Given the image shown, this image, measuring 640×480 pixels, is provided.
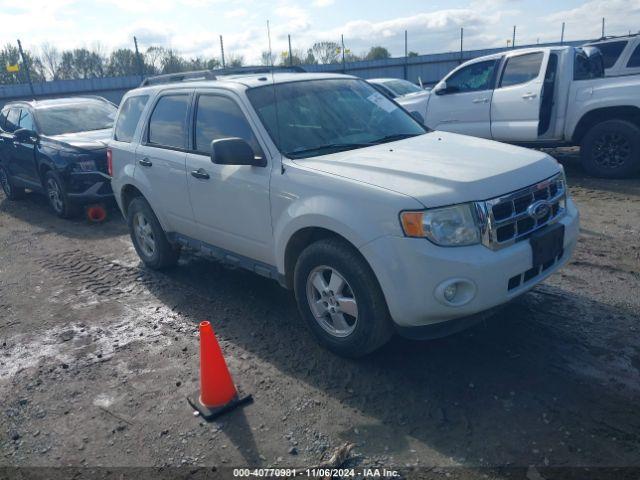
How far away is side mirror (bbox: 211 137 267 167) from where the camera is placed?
3787 millimetres

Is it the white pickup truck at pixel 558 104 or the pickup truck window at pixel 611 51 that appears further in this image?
the pickup truck window at pixel 611 51

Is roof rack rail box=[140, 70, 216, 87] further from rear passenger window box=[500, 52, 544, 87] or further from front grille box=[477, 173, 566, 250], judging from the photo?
rear passenger window box=[500, 52, 544, 87]

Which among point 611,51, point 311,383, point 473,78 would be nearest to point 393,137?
point 311,383

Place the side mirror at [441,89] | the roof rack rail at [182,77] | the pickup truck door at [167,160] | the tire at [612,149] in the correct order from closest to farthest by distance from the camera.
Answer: the pickup truck door at [167,160] < the roof rack rail at [182,77] < the tire at [612,149] < the side mirror at [441,89]

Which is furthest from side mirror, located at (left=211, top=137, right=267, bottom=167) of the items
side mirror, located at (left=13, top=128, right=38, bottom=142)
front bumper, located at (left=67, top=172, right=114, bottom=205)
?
side mirror, located at (left=13, top=128, right=38, bottom=142)

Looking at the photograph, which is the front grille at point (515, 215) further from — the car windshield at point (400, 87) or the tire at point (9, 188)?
the car windshield at point (400, 87)

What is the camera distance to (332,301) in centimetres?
362

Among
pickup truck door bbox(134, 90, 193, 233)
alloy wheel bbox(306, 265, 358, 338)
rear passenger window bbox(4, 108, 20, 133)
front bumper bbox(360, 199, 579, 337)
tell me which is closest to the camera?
front bumper bbox(360, 199, 579, 337)

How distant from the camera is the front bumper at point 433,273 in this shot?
3.04m

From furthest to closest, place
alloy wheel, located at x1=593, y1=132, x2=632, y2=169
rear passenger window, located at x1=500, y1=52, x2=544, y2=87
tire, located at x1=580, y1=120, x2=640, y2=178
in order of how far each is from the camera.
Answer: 1. rear passenger window, located at x1=500, y1=52, x2=544, y2=87
2. alloy wheel, located at x1=593, y1=132, x2=632, y2=169
3. tire, located at x1=580, y1=120, x2=640, y2=178

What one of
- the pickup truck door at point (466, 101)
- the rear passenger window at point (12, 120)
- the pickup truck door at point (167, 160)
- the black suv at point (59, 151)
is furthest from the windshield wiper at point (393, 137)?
the rear passenger window at point (12, 120)

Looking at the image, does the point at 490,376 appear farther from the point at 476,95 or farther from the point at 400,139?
the point at 476,95

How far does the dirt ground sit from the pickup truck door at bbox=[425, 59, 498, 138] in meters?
4.35

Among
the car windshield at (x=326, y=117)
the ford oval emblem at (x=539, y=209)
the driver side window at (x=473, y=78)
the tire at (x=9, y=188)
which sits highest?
the driver side window at (x=473, y=78)
